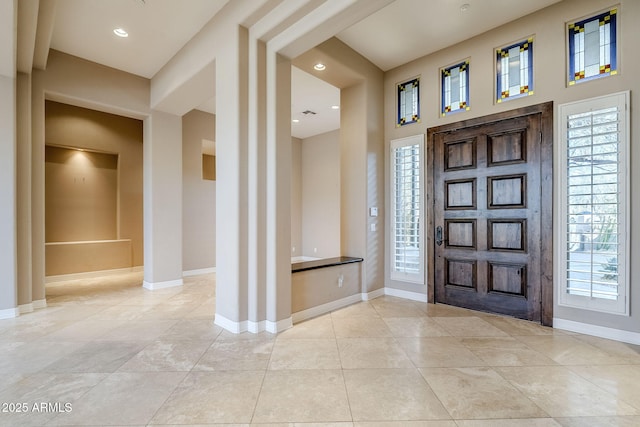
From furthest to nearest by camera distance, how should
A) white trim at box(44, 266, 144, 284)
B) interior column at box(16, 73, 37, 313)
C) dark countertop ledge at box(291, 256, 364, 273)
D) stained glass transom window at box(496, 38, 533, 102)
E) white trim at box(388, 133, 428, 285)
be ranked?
white trim at box(44, 266, 144, 284), white trim at box(388, 133, 428, 285), interior column at box(16, 73, 37, 313), dark countertop ledge at box(291, 256, 364, 273), stained glass transom window at box(496, 38, 533, 102)

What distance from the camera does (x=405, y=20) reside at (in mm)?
3408

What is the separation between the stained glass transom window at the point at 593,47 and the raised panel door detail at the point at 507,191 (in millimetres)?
1083

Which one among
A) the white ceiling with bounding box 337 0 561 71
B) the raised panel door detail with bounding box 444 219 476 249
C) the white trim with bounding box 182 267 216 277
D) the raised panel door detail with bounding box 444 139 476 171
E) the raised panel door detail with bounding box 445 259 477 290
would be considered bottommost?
the white trim with bounding box 182 267 216 277

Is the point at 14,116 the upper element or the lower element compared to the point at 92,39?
lower

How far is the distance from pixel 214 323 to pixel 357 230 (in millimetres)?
2218

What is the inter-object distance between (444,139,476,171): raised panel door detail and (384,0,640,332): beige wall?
0.33 m

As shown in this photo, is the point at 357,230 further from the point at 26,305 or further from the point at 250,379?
the point at 26,305

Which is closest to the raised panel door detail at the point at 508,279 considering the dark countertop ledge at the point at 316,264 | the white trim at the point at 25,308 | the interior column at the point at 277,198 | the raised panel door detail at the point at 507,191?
the raised panel door detail at the point at 507,191

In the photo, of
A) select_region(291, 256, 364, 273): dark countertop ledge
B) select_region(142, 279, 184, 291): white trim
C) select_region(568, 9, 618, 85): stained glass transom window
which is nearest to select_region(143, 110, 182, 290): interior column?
select_region(142, 279, 184, 291): white trim

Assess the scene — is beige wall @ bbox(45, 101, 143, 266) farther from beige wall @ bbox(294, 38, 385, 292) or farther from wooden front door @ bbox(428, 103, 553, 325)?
wooden front door @ bbox(428, 103, 553, 325)

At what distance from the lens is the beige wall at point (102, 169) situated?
5434 millimetres

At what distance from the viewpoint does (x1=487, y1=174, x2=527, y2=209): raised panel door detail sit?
3.40 m

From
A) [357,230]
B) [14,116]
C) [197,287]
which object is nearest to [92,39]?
[14,116]

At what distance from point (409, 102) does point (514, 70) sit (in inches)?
51.9
